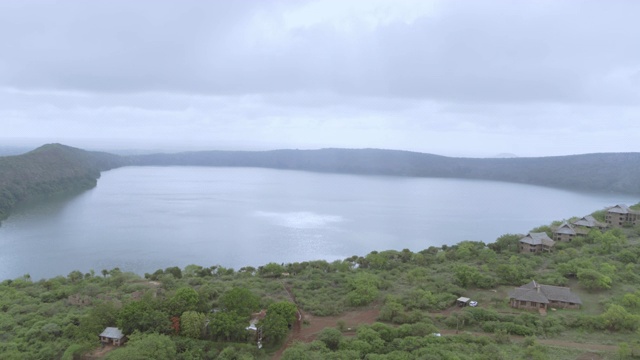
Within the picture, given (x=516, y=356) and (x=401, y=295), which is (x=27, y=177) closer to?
(x=401, y=295)

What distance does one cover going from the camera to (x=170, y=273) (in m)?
17.2

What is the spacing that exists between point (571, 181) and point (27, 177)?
6931cm

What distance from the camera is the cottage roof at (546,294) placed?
12.7 meters

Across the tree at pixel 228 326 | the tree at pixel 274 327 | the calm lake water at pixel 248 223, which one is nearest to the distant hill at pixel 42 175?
the calm lake water at pixel 248 223

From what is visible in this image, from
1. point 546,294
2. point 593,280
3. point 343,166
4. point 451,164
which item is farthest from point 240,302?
point 343,166

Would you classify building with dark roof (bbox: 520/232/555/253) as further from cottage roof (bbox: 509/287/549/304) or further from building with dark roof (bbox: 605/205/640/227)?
cottage roof (bbox: 509/287/549/304)

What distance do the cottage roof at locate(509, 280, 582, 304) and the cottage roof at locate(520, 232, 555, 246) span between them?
6.65 meters

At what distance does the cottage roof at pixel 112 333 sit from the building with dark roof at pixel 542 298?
10985 mm

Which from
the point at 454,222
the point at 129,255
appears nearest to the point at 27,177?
the point at 129,255

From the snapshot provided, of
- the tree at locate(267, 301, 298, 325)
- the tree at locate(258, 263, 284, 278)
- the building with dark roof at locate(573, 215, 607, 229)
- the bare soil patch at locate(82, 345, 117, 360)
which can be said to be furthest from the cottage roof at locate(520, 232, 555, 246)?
the bare soil patch at locate(82, 345, 117, 360)

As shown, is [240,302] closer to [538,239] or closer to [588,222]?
[538,239]

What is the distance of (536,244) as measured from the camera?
19359 mm

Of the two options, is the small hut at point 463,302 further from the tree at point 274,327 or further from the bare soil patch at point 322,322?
the tree at point 274,327

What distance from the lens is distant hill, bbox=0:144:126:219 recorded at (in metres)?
41.0
